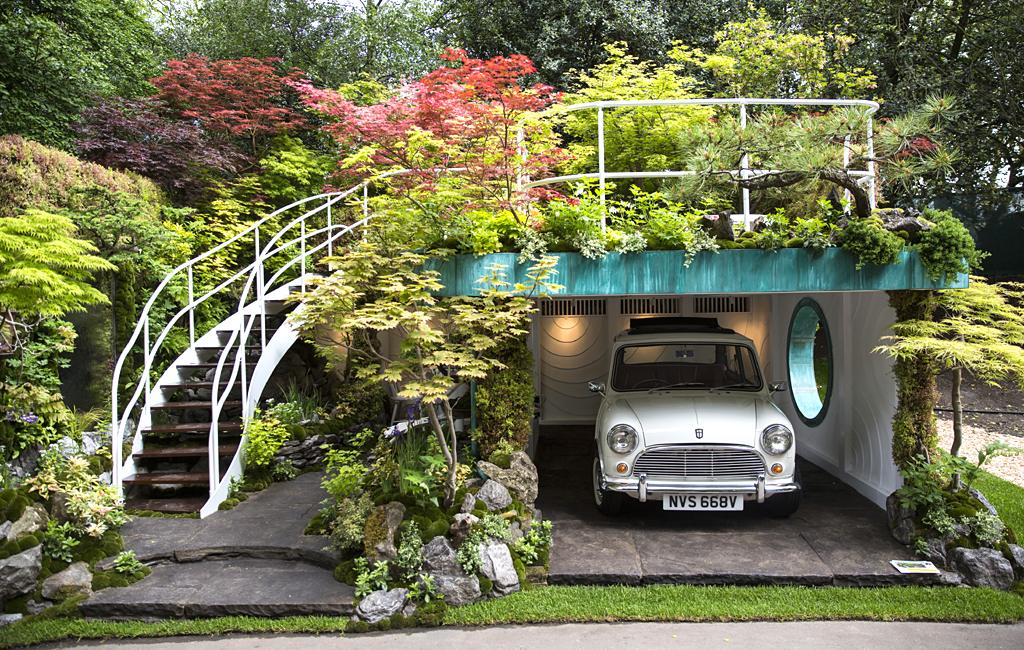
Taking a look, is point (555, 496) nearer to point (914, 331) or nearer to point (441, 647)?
point (441, 647)

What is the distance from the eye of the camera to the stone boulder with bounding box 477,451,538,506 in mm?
5918

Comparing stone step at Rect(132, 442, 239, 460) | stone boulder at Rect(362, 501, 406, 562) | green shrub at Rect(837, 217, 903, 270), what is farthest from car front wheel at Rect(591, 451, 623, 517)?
stone step at Rect(132, 442, 239, 460)

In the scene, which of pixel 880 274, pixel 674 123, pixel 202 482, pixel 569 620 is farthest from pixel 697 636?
pixel 674 123

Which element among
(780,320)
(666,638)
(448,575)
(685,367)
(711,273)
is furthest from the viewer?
(780,320)

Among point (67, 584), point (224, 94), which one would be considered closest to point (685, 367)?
point (67, 584)

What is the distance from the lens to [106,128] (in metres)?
10.2

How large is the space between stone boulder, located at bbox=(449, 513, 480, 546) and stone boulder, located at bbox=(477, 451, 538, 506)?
0.58 meters

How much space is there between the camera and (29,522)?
5.38m

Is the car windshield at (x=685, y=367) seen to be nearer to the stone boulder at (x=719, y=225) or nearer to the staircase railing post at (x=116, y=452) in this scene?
the stone boulder at (x=719, y=225)

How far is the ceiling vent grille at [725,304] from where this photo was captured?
1095 cm

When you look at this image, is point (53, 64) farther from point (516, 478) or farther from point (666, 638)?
point (666, 638)

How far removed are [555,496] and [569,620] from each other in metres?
2.60

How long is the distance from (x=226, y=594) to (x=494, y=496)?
83.5 inches

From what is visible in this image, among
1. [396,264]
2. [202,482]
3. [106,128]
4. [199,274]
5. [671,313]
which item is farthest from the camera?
[671,313]
